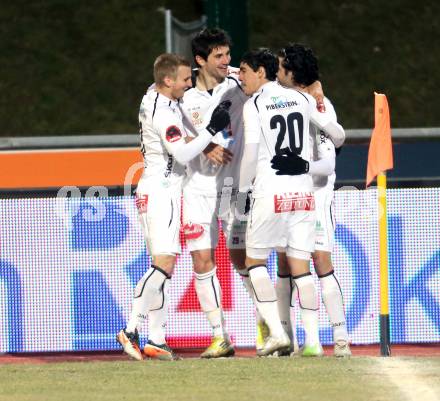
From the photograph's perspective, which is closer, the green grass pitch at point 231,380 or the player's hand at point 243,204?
the green grass pitch at point 231,380

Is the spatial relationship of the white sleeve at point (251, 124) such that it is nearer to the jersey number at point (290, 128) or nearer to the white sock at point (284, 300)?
the jersey number at point (290, 128)

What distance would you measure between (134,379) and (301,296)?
1.68m

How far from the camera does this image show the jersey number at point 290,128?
8922 mm

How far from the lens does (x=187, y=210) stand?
9547 millimetres

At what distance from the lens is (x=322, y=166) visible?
9188 millimetres

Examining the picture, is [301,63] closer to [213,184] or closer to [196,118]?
[196,118]

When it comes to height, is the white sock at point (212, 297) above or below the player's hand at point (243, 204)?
below

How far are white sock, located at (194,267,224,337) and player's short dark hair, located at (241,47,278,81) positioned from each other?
1.52 metres

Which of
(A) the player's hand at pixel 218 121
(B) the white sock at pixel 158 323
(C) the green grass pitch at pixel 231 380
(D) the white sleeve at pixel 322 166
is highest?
(A) the player's hand at pixel 218 121

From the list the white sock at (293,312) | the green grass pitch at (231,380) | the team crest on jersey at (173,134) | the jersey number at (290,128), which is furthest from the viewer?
the white sock at (293,312)

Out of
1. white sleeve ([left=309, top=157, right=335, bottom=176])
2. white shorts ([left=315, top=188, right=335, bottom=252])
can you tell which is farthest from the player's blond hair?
white shorts ([left=315, top=188, right=335, bottom=252])

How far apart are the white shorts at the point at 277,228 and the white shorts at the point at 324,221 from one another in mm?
229

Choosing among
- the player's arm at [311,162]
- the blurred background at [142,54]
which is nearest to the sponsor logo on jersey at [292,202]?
the player's arm at [311,162]

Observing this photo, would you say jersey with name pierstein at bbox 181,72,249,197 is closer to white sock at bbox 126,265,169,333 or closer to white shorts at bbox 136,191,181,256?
white shorts at bbox 136,191,181,256
